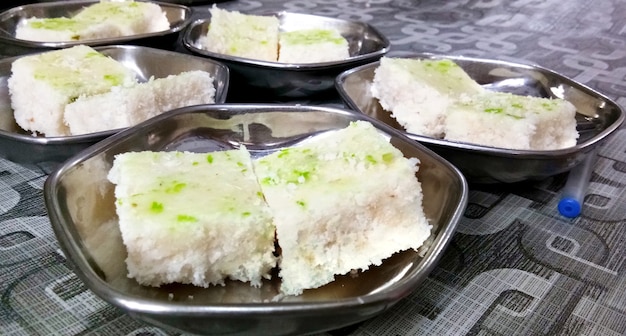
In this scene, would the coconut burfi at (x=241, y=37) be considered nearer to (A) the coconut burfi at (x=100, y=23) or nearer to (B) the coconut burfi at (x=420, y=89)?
(A) the coconut burfi at (x=100, y=23)

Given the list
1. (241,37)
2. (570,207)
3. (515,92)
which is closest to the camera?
(570,207)

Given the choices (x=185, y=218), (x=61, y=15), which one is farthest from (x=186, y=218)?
(x=61, y=15)

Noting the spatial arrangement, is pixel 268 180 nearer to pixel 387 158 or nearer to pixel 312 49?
pixel 387 158

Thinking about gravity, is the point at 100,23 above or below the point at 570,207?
above

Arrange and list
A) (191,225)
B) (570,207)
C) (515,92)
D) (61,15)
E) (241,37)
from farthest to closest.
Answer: (61,15), (241,37), (515,92), (570,207), (191,225)

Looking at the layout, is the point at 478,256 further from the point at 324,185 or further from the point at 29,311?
the point at 29,311

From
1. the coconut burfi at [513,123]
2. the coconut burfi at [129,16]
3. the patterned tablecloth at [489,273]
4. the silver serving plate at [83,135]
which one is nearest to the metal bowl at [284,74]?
the silver serving plate at [83,135]
